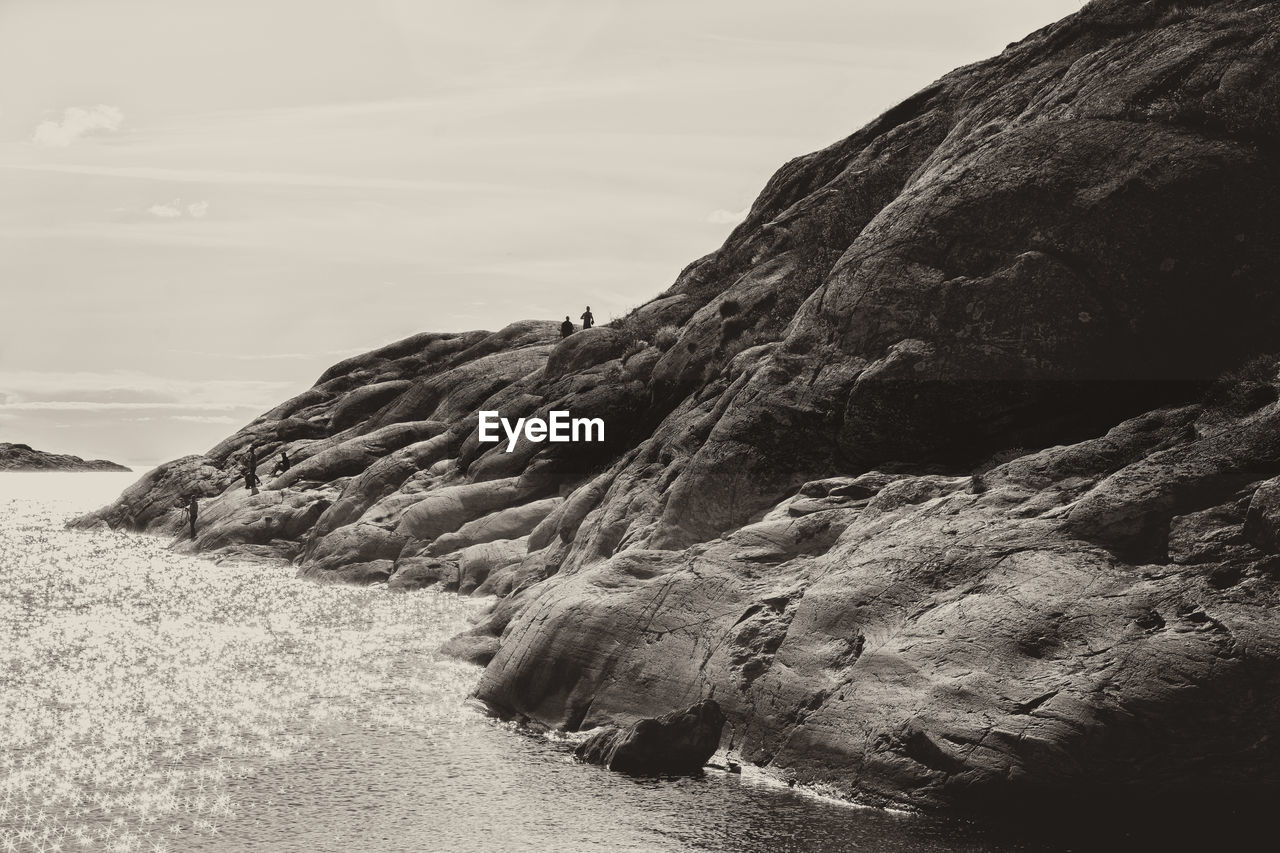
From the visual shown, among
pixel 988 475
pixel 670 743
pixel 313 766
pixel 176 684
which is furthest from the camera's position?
pixel 176 684

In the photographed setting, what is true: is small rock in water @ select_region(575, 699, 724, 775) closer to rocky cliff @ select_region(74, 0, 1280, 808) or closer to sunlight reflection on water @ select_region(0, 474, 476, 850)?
rocky cliff @ select_region(74, 0, 1280, 808)

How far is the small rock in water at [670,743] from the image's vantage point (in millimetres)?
28297

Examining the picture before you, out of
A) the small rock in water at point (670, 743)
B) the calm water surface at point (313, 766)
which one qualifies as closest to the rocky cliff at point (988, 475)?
the small rock in water at point (670, 743)

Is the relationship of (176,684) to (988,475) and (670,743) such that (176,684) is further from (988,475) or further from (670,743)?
(988,475)

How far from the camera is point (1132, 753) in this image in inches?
932

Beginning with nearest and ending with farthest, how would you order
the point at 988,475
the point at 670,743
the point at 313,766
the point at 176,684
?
the point at 670,743 < the point at 313,766 < the point at 988,475 < the point at 176,684

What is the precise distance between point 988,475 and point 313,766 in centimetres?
1789

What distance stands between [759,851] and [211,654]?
27.6 m

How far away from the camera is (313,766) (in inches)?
1148

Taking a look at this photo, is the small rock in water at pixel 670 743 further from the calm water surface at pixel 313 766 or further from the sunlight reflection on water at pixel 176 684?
the sunlight reflection on water at pixel 176 684

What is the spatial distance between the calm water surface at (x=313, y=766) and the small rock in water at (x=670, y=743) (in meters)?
0.56

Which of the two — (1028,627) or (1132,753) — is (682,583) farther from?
(1132,753)

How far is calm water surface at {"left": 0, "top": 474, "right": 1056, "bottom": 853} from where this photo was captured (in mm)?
24031

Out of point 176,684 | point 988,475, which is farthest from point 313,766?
point 988,475
